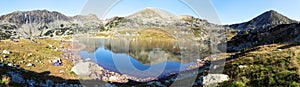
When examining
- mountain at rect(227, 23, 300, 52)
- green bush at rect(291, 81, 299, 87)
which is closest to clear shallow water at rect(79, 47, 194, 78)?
mountain at rect(227, 23, 300, 52)

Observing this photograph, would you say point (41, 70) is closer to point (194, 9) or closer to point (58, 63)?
point (58, 63)

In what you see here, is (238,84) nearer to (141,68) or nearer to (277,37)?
(141,68)

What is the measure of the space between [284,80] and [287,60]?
537 centimetres

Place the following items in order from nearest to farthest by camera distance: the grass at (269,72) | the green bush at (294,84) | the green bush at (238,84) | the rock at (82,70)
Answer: the green bush at (294,84) < the grass at (269,72) < the green bush at (238,84) < the rock at (82,70)

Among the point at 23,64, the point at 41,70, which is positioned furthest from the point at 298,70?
the point at 23,64

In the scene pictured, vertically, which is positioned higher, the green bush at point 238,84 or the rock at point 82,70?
the green bush at point 238,84

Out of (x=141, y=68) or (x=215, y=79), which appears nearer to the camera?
(x=215, y=79)

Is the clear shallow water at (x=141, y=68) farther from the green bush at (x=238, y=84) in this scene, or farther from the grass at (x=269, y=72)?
the green bush at (x=238, y=84)

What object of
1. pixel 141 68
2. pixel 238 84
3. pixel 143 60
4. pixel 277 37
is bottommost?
pixel 141 68

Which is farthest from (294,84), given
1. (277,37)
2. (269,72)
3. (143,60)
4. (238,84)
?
(143,60)

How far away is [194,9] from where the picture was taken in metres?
19.7

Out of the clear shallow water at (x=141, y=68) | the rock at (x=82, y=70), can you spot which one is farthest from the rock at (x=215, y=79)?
the clear shallow water at (x=141, y=68)

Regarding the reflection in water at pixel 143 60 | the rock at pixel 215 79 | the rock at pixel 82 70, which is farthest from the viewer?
the reflection in water at pixel 143 60

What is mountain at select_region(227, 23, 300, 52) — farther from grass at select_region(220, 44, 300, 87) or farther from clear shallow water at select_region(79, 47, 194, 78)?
grass at select_region(220, 44, 300, 87)
